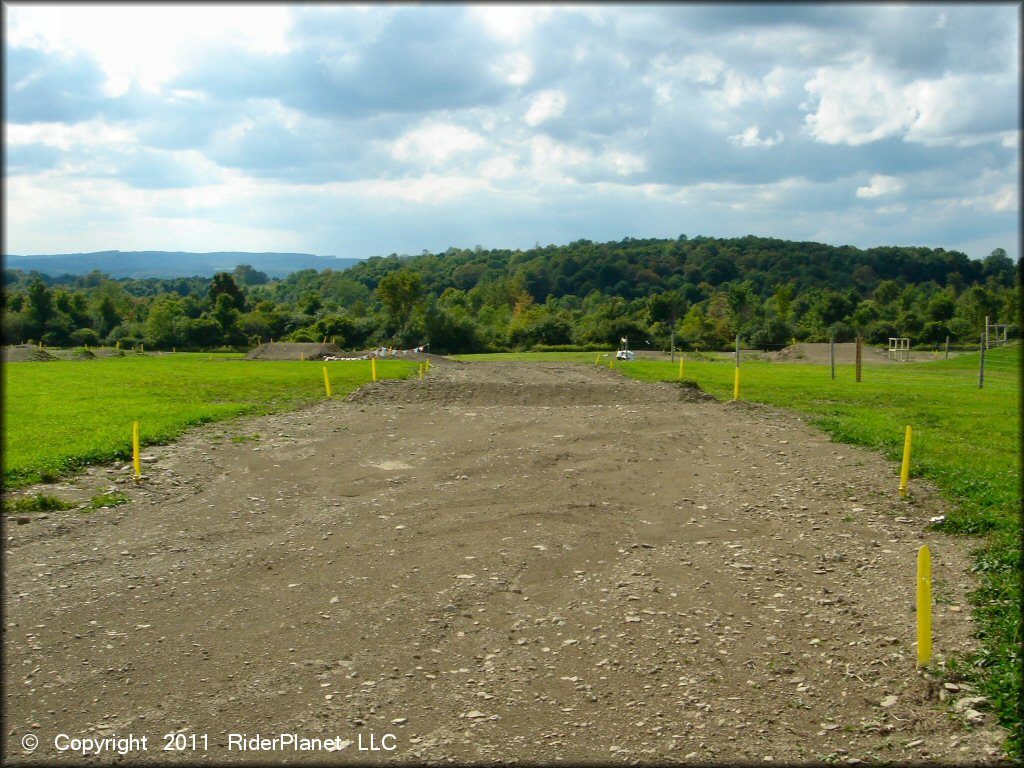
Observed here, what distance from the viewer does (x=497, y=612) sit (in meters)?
7.79

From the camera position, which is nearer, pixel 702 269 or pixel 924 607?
pixel 924 607

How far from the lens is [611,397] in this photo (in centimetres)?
2286

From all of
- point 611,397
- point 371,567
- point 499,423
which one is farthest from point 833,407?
point 371,567

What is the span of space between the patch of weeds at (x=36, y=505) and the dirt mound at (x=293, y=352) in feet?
165

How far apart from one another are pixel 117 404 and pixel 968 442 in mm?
21190

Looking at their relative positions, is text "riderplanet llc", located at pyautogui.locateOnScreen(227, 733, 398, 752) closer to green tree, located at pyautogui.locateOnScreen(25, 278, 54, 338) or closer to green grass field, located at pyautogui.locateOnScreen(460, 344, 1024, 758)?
green grass field, located at pyautogui.locateOnScreen(460, 344, 1024, 758)

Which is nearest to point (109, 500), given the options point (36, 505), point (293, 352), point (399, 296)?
point (36, 505)

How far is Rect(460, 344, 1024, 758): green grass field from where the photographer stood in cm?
644

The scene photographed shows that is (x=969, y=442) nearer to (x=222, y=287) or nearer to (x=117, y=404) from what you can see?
(x=117, y=404)

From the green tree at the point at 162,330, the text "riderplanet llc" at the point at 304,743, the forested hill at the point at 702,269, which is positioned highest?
the forested hill at the point at 702,269

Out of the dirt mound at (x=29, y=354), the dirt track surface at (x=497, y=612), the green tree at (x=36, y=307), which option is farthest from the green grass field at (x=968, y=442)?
the dirt mound at (x=29, y=354)

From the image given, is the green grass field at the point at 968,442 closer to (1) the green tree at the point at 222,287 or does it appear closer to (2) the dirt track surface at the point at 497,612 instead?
(2) the dirt track surface at the point at 497,612

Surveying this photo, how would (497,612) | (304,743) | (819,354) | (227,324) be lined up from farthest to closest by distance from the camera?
(227,324) < (819,354) < (497,612) < (304,743)

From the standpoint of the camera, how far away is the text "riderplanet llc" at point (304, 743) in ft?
18.2
